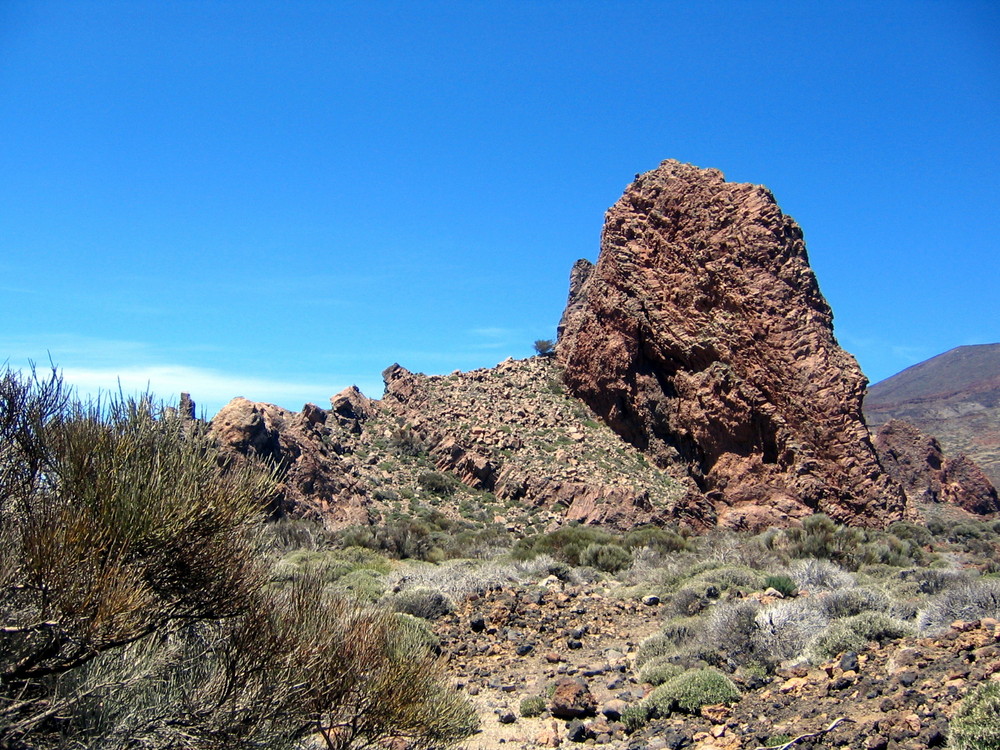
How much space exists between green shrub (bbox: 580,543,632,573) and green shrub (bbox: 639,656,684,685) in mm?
7977

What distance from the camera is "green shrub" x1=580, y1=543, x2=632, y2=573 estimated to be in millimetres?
16938

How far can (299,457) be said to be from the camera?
980 inches

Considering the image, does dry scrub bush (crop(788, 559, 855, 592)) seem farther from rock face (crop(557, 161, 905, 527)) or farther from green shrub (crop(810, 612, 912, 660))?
rock face (crop(557, 161, 905, 527))

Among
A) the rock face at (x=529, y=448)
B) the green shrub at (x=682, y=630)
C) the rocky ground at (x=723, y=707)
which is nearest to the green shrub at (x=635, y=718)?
the rocky ground at (x=723, y=707)

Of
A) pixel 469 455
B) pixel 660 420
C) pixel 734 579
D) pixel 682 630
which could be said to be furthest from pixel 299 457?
pixel 682 630

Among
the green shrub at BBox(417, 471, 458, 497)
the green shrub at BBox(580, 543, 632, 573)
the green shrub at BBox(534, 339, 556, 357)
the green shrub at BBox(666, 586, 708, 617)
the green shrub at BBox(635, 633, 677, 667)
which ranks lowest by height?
the green shrub at BBox(635, 633, 677, 667)

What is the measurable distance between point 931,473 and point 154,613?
38.9 m

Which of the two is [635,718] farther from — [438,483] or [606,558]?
[438,483]

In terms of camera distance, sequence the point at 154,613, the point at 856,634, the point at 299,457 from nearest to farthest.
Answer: the point at 154,613
the point at 856,634
the point at 299,457

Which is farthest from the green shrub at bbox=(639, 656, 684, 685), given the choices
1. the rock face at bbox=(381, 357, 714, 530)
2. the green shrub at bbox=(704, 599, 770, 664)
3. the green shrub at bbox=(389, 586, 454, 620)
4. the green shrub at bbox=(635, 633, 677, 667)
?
the rock face at bbox=(381, 357, 714, 530)

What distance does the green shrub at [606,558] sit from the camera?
16.9m

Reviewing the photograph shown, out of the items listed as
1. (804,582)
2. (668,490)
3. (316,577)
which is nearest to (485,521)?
(668,490)

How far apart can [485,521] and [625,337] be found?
34.6 feet

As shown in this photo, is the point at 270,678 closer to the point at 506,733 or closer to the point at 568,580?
the point at 506,733
